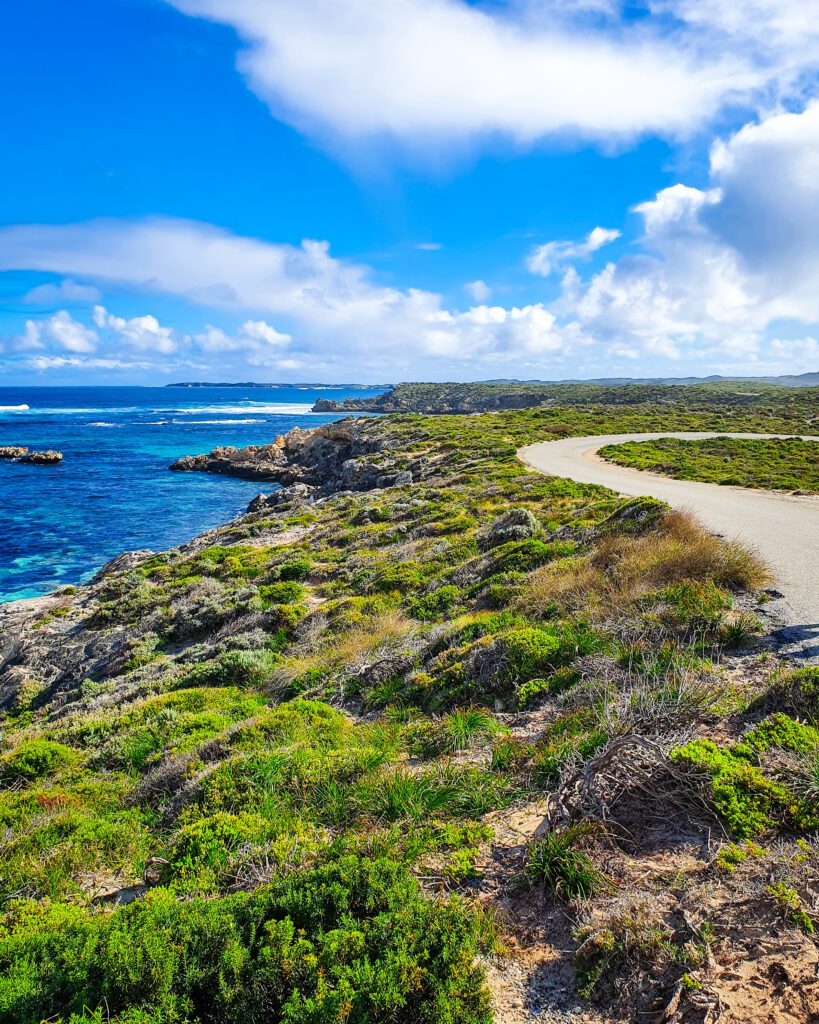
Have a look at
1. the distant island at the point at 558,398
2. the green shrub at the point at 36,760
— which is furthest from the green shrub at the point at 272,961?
the distant island at the point at 558,398

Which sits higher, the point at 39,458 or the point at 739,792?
the point at 39,458

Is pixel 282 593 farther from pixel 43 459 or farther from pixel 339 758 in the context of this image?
pixel 43 459

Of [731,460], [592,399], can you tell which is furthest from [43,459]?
[592,399]

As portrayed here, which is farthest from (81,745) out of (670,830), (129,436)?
(129,436)

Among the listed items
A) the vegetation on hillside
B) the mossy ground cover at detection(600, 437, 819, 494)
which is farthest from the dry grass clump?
the vegetation on hillside

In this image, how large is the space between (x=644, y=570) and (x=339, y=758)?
5587 mm

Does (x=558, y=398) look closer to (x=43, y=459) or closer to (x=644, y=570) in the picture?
(x=43, y=459)

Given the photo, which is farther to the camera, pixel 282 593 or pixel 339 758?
pixel 282 593

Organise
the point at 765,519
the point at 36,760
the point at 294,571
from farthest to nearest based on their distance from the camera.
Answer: the point at 294,571, the point at 765,519, the point at 36,760

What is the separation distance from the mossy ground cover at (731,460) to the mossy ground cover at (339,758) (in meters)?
11.2

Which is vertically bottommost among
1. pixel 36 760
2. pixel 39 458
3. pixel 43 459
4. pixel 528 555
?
pixel 36 760

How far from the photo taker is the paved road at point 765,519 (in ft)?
22.6

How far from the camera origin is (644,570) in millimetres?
8539

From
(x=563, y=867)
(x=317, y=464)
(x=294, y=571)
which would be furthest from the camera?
(x=317, y=464)
